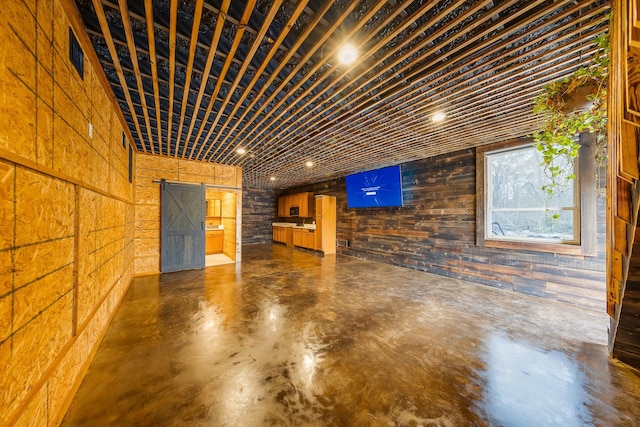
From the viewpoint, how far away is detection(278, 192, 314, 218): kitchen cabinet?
9.09m

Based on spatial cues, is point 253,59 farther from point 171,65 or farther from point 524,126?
point 524,126

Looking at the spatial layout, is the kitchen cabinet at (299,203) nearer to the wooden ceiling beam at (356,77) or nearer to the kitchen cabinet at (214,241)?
the kitchen cabinet at (214,241)

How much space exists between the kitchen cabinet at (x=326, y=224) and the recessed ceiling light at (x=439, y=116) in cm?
495

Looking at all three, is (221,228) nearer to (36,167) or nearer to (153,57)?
(153,57)

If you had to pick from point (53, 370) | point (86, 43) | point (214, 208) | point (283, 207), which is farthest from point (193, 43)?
point (283, 207)

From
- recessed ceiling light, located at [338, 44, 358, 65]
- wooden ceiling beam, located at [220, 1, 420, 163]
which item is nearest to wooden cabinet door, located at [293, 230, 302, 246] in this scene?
wooden ceiling beam, located at [220, 1, 420, 163]

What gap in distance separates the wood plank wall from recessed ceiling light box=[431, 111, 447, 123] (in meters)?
1.91

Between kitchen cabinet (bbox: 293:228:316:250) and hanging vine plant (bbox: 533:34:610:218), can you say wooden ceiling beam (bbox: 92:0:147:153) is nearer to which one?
hanging vine plant (bbox: 533:34:610:218)

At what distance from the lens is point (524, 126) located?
3.42m

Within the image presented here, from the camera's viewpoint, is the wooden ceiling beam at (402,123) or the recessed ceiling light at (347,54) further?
the wooden ceiling beam at (402,123)

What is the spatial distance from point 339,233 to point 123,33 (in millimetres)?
6742

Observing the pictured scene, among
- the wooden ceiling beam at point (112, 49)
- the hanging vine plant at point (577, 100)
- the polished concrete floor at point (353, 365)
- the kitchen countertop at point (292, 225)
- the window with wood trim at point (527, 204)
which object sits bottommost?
the polished concrete floor at point (353, 365)

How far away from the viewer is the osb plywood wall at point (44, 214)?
3.38ft

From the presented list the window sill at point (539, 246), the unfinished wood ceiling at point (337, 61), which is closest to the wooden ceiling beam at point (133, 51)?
the unfinished wood ceiling at point (337, 61)
